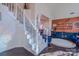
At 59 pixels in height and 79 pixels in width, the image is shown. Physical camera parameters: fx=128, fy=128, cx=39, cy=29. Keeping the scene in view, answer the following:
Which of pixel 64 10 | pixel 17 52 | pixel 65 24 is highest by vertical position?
pixel 64 10

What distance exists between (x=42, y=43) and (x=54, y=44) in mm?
126

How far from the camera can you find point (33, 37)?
1344 millimetres

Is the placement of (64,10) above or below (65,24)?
above

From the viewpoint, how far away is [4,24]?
1.32m

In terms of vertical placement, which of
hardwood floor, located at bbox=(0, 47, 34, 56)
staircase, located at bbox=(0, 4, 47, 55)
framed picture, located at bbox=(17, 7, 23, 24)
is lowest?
hardwood floor, located at bbox=(0, 47, 34, 56)

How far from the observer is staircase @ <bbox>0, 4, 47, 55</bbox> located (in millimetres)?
1332

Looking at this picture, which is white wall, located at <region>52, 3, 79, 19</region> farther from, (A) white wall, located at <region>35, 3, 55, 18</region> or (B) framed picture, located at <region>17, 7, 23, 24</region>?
(B) framed picture, located at <region>17, 7, 23, 24</region>

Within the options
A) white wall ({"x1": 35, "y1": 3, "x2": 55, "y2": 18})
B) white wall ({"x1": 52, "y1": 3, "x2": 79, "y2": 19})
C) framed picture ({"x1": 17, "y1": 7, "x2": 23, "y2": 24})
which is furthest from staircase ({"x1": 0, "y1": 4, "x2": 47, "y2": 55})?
white wall ({"x1": 52, "y1": 3, "x2": 79, "y2": 19})

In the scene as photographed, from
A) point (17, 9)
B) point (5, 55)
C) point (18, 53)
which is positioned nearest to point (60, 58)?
point (18, 53)

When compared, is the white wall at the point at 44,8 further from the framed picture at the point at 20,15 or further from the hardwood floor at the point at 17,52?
the hardwood floor at the point at 17,52

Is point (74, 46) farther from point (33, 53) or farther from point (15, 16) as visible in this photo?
point (15, 16)

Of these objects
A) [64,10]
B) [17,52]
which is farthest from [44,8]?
[17,52]

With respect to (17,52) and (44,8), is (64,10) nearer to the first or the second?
(44,8)

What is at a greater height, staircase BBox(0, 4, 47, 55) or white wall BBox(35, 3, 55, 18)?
white wall BBox(35, 3, 55, 18)
